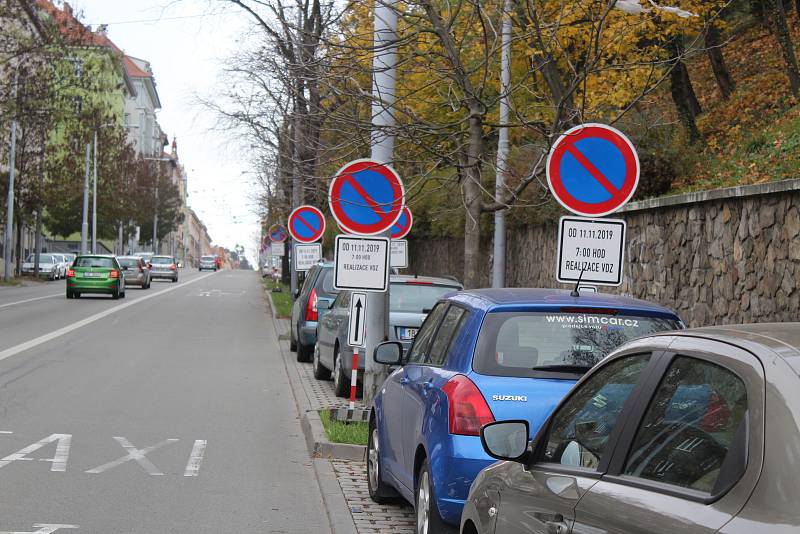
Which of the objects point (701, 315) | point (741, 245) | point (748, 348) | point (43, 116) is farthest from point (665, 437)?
point (43, 116)

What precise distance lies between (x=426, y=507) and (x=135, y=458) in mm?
4067

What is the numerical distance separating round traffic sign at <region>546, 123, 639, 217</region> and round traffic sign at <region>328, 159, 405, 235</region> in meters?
2.61

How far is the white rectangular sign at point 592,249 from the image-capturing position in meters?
8.38

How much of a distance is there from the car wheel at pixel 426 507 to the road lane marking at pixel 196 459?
3007 millimetres

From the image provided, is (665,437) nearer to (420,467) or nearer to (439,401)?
(439,401)

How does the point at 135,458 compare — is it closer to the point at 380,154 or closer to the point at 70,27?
the point at 380,154

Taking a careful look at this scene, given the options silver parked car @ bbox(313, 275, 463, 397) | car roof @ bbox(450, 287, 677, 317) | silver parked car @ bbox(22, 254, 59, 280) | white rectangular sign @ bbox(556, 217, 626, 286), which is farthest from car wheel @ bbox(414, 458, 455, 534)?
silver parked car @ bbox(22, 254, 59, 280)

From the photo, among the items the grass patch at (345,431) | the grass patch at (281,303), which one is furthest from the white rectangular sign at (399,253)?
the grass patch at (281,303)

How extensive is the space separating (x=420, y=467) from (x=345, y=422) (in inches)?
173

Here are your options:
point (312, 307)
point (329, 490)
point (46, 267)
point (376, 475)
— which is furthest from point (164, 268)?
point (376, 475)

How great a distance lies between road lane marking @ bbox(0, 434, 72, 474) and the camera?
8.99m

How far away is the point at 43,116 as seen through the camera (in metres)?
37.6

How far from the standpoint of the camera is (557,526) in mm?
3459

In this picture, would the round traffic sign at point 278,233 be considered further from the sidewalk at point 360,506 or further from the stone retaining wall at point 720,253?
the sidewalk at point 360,506
